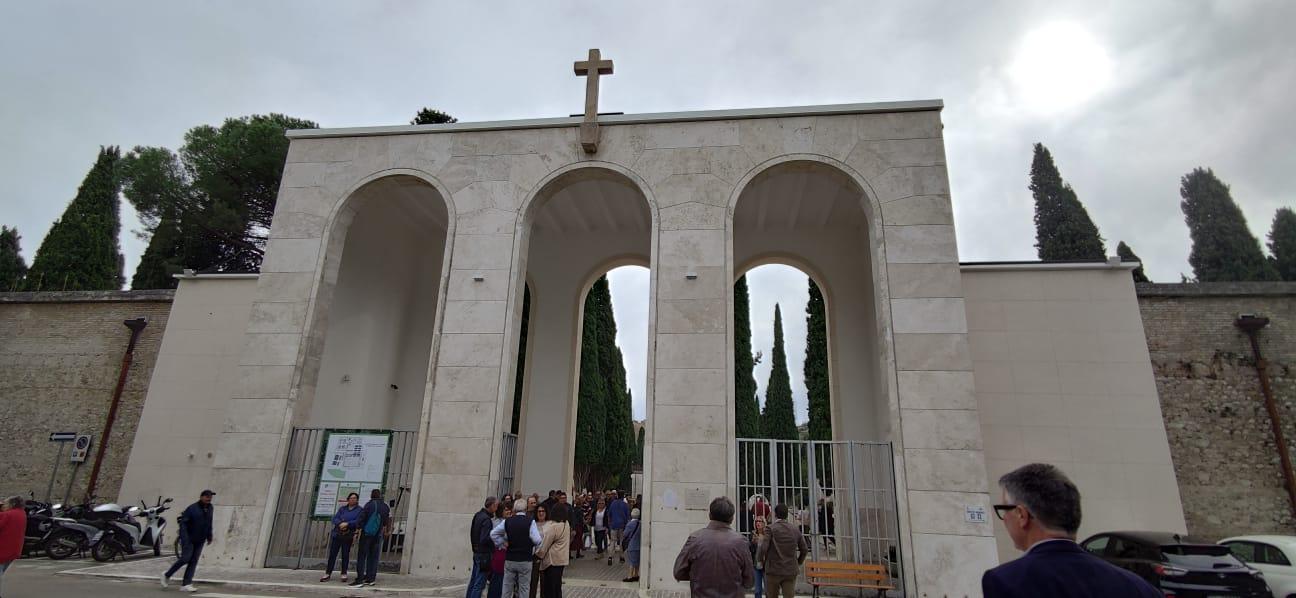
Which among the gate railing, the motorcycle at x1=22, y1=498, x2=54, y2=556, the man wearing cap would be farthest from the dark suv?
the motorcycle at x1=22, y1=498, x2=54, y2=556

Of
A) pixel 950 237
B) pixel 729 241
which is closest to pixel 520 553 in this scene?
pixel 729 241

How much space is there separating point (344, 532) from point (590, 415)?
1674 cm

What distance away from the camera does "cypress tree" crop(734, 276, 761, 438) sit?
22.4 metres

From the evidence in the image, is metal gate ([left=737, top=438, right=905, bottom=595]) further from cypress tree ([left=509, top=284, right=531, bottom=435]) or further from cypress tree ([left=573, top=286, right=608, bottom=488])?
Answer: cypress tree ([left=573, top=286, right=608, bottom=488])

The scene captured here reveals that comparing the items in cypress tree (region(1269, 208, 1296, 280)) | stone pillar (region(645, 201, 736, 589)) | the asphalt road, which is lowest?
the asphalt road

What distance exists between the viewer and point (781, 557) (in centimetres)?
670

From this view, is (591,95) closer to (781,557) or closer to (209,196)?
(781,557)

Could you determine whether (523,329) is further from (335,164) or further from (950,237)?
(950,237)

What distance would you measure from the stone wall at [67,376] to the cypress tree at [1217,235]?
39.1 metres

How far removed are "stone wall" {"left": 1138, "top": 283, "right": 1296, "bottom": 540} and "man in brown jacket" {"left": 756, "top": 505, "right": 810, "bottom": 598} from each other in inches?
362

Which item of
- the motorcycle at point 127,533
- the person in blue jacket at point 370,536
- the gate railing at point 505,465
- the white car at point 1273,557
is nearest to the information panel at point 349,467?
the person in blue jacket at point 370,536

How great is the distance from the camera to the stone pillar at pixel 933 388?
816 centimetres

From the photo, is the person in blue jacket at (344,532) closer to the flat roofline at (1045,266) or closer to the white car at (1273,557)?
the flat roofline at (1045,266)

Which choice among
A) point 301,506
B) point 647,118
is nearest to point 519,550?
point 301,506
